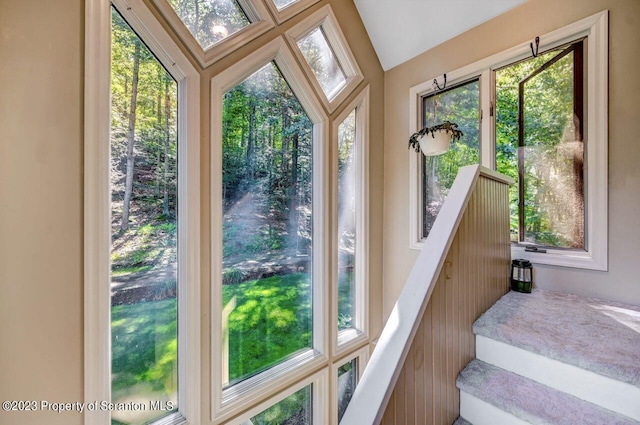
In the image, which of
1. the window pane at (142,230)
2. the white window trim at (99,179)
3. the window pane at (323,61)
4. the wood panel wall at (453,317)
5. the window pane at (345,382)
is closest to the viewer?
the wood panel wall at (453,317)

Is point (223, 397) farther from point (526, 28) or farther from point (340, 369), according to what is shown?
point (526, 28)

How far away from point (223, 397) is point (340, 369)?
112cm

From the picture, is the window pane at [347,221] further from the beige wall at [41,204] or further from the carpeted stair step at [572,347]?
the beige wall at [41,204]

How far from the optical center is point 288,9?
6.25ft

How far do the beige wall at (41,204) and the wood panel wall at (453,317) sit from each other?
4.45ft

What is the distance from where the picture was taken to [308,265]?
218cm

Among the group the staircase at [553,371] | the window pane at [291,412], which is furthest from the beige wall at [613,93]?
the window pane at [291,412]

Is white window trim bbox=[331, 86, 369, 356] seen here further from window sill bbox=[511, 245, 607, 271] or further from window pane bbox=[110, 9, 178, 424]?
window pane bbox=[110, 9, 178, 424]

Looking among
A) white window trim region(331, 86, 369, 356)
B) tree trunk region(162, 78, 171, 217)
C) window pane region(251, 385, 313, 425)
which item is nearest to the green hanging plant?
white window trim region(331, 86, 369, 356)

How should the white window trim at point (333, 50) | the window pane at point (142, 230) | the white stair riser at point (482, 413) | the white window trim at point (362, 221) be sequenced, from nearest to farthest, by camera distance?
the white stair riser at point (482, 413) → the window pane at point (142, 230) → the white window trim at point (333, 50) → the white window trim at point (362, 221)

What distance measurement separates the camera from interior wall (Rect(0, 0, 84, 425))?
40.1 inches

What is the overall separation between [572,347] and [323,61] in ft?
8.05

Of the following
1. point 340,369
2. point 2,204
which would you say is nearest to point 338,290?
point 340,369

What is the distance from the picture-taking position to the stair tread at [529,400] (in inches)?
35.3
